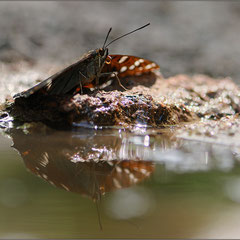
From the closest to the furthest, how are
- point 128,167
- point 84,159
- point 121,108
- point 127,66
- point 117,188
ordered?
point 117,188 < point 128,167 < point 84,159 < point 121,108 < point 127,66

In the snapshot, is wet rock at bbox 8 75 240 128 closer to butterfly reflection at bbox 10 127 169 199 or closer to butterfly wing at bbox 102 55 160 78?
butterfly reflection at bbox 10 127 169 199

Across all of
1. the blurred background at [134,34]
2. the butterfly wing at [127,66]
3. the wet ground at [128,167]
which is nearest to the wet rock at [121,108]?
the wet ground at [128,167]

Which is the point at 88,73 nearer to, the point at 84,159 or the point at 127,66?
the point at 127,66

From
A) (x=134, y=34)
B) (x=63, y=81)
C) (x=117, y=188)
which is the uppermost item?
(x=134, y=34)

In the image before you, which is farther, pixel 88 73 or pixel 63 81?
pixel 88 73

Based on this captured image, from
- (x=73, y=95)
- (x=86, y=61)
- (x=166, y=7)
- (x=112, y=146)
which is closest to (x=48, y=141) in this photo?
(x=112, y=146)

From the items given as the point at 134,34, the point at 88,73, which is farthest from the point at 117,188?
the point at 134,34

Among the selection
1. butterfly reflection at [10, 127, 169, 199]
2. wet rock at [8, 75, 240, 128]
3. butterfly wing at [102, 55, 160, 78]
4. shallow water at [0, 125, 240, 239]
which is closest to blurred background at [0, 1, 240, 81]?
butterfly wing at [102, 55, 160, 78]
